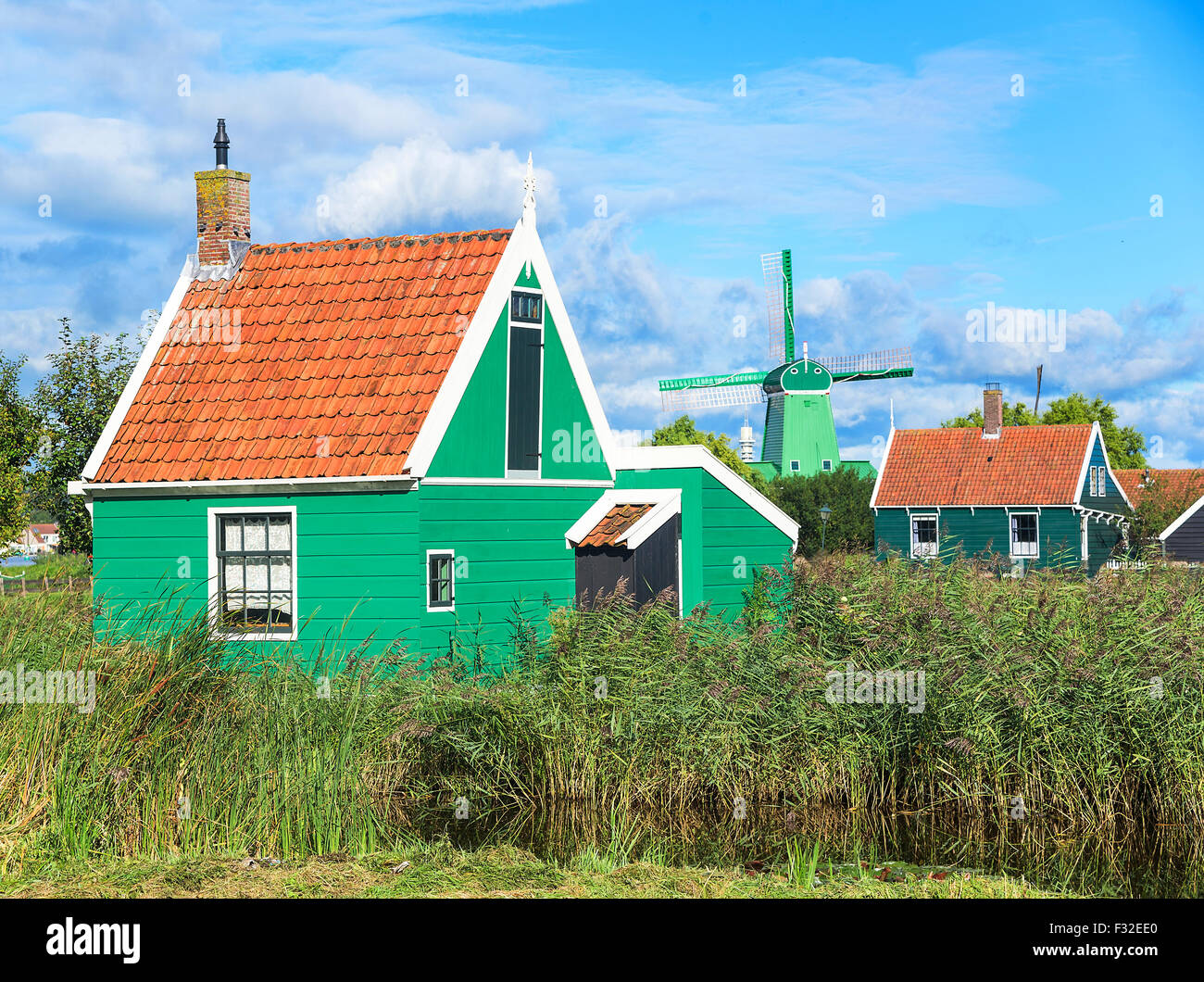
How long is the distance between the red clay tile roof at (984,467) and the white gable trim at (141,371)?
30.5 meters

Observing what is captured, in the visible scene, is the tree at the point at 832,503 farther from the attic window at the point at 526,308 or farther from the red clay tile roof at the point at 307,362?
the red clay tile roof at the point at 307,362

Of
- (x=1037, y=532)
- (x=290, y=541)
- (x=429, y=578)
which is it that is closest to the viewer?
(x=429, y=578)

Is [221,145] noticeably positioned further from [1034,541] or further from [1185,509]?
[1185,509]

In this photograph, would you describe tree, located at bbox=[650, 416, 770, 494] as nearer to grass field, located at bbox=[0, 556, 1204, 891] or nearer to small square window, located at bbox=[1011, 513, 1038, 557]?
small square window, located at bbox=[1011, 513, 1038, 557]

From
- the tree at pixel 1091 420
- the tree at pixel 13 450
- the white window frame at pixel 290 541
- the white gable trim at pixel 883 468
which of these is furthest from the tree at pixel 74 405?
the tree at pixel 1091 420

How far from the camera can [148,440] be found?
618 inches

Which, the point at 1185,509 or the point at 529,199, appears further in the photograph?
the point at 1185,509

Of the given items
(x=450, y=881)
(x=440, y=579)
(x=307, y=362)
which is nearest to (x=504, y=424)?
(x=440, y=579)

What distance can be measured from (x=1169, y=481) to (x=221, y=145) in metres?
39.8

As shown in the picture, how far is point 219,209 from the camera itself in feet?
56.5

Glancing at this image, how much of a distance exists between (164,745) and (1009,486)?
36441mm

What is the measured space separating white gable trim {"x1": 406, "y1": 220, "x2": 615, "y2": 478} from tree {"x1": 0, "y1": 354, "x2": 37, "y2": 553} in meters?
16.4
